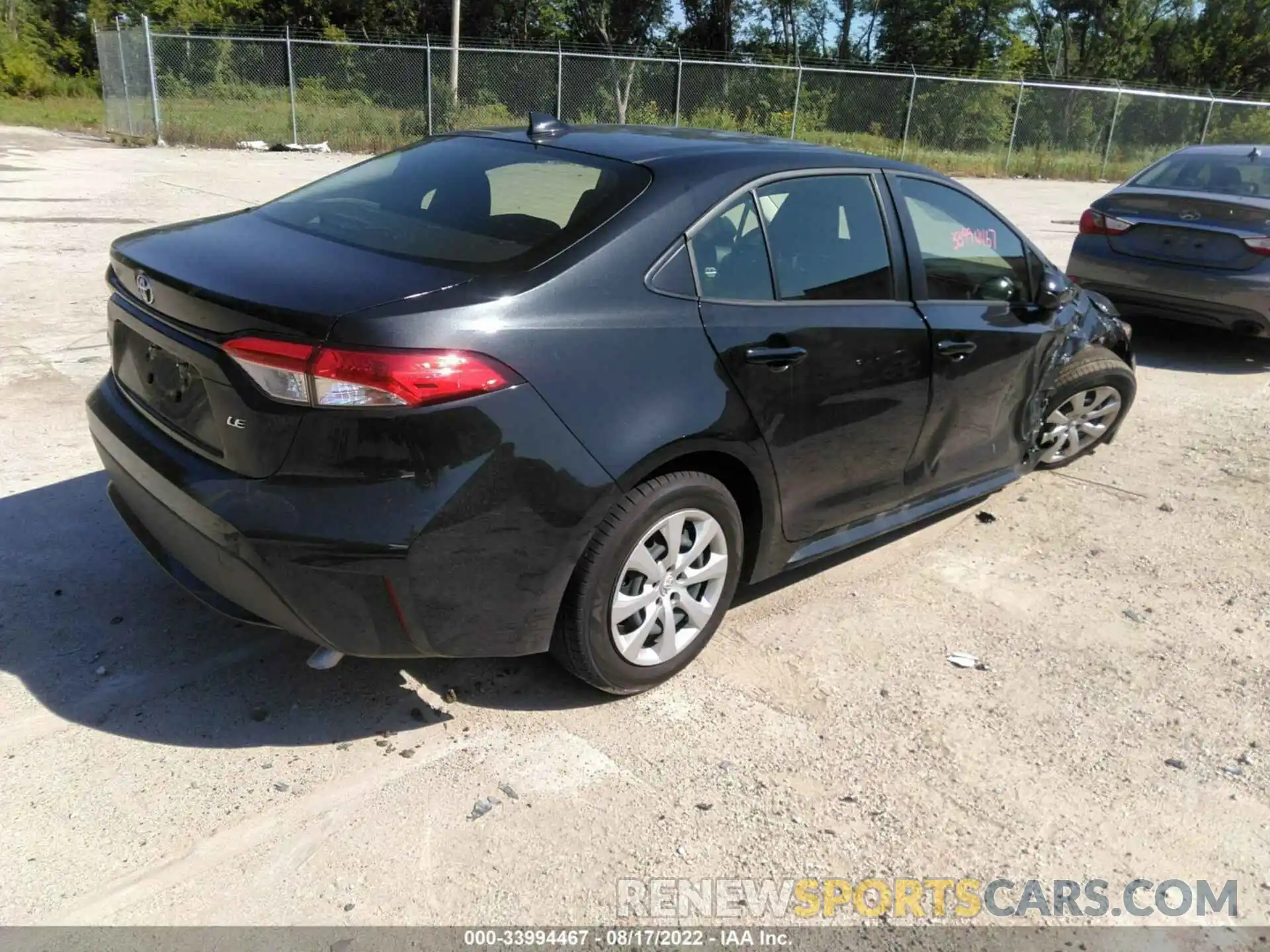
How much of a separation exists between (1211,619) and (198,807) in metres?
3.71

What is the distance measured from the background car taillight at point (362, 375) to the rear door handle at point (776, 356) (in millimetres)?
957

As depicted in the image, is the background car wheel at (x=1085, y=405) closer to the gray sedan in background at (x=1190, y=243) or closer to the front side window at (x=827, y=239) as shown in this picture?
the front side window at (x=827, y=239)

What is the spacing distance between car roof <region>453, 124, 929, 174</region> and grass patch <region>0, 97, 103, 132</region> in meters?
26.8

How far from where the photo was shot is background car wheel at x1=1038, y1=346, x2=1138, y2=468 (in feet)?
16.7

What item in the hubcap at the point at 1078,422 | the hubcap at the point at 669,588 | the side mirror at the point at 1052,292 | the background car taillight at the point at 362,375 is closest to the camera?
the background car taillight at the point at 362,375

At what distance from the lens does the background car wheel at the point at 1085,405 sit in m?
5.08

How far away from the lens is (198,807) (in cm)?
265

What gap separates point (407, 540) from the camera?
8.30ft

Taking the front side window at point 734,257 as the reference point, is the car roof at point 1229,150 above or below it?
above

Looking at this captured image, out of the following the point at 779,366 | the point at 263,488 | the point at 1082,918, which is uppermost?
the point at 779,366

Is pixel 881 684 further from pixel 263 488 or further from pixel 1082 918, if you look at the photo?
pixel 263 488

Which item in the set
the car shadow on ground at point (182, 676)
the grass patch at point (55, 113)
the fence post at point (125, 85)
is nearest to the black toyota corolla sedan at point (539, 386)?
the car shadow on ground at point (182, 676)

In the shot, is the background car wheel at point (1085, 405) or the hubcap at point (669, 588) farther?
the background car wheel at point (1085, 405)

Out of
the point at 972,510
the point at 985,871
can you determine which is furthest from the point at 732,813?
the point at 972,510
